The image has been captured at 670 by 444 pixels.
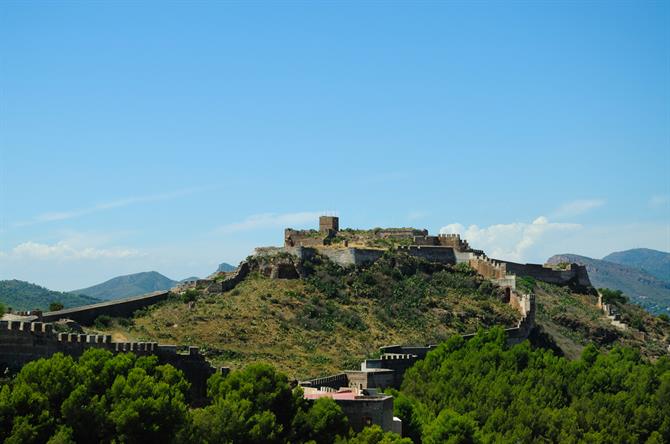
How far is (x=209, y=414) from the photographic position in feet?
139

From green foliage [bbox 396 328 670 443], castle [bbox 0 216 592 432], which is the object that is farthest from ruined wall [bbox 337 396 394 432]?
green foliage [bbox 396 328 670 443]

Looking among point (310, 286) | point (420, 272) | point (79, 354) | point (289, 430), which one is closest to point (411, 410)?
point (289, 430)

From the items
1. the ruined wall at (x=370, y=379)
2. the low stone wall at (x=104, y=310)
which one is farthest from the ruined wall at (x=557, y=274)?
the ruined wall at (x=370, y=379)

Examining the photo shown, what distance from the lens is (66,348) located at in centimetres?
4400

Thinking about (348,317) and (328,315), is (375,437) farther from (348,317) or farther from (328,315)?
(348,317)

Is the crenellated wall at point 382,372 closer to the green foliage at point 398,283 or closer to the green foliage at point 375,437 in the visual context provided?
Result: the green foliage at point 398,283

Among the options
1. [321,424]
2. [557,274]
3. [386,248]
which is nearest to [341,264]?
[386,248]

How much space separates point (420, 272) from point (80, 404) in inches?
1907

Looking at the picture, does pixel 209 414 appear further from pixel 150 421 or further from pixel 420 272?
pixel 420 272

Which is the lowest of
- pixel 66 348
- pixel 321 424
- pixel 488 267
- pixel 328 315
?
pixel 321 424

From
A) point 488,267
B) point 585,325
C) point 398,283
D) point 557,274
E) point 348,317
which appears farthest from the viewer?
point 557,274

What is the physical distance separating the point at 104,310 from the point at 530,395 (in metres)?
23.4

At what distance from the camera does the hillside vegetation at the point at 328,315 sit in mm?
67375

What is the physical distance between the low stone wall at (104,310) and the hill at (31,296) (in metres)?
76.7
